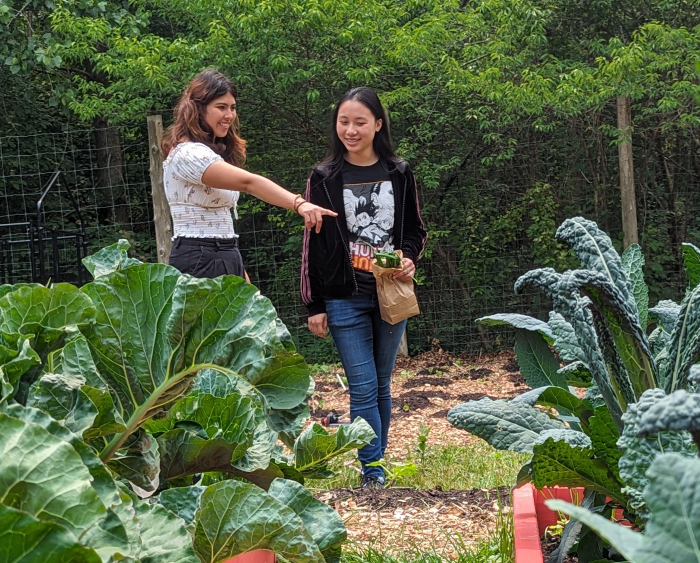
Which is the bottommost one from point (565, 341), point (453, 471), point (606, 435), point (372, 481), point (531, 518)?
point (453, 471)

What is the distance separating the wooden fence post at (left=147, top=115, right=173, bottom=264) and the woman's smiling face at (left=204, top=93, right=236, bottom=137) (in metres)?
2.89

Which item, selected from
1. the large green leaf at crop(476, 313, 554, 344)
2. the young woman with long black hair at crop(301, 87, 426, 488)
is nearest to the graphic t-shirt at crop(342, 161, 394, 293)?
the young woman with long black hair at crop(301, 87, 426, 488)

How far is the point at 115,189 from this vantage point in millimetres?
8281

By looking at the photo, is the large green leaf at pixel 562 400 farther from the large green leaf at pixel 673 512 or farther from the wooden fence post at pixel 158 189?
Result: the wooden fence post at pixel 158 189

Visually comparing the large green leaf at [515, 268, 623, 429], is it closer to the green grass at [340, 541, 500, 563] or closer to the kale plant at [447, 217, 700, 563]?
the kale plant at [447, 217, 700, 563]

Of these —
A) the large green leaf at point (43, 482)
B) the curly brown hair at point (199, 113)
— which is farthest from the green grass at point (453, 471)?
the large green leaf at point (43, 482)

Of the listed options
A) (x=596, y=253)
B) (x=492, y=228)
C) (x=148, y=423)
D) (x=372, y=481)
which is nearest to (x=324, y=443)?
(x=148, y=423)

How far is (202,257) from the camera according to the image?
337 centimetres

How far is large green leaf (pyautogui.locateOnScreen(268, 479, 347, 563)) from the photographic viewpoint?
146cm

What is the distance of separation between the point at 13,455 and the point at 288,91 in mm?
6699

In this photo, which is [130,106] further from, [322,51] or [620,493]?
[620,493]

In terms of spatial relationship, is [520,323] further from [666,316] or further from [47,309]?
[47,309]

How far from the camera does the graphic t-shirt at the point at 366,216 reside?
11.4 ft

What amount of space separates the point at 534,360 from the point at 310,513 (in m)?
0.69
